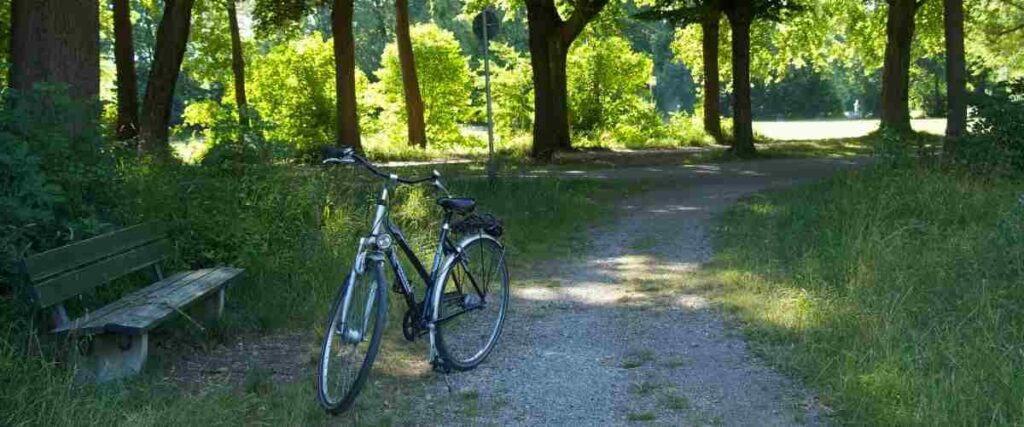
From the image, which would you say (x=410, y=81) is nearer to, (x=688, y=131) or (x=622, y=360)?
(x=688, y=131)

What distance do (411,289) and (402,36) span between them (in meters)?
26.3

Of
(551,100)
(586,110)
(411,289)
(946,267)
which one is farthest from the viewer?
(586,110)

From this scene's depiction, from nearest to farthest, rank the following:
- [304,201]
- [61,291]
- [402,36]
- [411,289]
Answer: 1. [61,291]
2. [411,289]
3. [304,201]
4. [402,36]

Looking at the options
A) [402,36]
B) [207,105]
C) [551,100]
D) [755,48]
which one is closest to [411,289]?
[551,100]

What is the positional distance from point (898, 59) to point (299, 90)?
1826cm

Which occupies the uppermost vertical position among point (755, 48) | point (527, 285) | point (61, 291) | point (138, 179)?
point (755, 48)

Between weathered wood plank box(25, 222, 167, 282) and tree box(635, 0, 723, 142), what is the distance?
17.9m

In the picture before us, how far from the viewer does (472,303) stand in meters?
6.34

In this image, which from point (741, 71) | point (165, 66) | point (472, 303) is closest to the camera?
point (472, 303)

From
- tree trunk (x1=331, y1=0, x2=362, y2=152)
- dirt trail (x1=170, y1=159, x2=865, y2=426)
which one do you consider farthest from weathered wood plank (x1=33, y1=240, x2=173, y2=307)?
tree trunk (x1=331, y1=0, x2=362, y2=152)

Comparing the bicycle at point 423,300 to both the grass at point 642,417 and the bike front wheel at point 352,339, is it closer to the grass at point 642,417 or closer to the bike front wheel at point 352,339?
the bike front wheel at point 352,339

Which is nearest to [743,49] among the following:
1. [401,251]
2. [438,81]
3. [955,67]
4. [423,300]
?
[955,67]

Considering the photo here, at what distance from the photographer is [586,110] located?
35000mm

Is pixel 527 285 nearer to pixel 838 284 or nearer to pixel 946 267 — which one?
pixel 838 284
